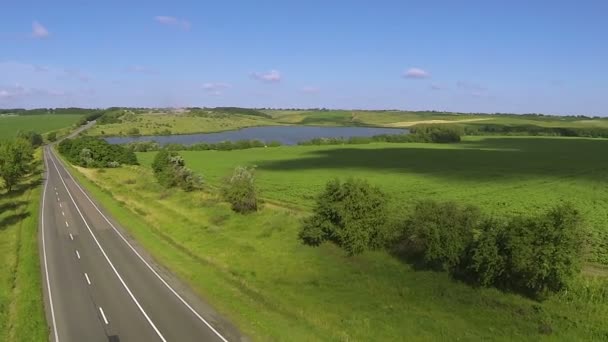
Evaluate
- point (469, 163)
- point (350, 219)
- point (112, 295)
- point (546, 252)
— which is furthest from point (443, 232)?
point (469, 163)

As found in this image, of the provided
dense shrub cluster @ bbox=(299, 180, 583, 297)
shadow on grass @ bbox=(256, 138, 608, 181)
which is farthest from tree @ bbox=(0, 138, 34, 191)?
dense shrub cluster @ bbox=(299, 180, 583, 297)

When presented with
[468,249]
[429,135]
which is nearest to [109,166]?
[468,249]

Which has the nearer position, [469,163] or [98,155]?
[469,163]

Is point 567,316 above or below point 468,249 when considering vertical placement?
below

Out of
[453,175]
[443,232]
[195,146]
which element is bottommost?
[453,175]

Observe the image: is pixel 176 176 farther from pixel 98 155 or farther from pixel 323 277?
pixel 98 155

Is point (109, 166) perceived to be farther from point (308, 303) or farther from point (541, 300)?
point (541, 300)
